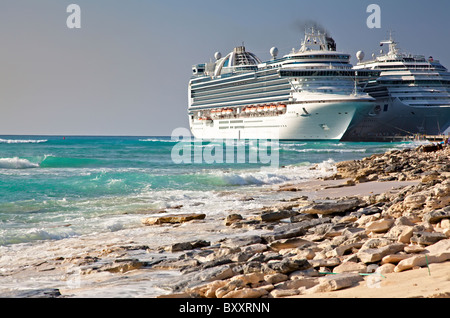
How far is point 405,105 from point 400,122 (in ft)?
8.93

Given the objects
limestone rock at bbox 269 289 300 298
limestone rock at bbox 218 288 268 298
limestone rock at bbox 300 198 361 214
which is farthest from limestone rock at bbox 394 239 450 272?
limestone rock at bbox 300 198 361 214

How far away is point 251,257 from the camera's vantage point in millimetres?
6617

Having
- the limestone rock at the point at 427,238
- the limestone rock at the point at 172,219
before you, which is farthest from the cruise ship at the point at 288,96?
the limestone rock at the point at 427,238

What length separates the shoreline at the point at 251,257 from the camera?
5293 mm

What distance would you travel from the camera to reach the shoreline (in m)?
5.29

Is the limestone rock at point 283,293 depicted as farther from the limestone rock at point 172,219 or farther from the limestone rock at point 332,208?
the limestone rock at point 172,219

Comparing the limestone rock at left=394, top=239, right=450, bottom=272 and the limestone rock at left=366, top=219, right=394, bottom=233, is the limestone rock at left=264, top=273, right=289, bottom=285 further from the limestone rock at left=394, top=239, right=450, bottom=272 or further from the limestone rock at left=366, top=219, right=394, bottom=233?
the limestone rock at left=366, top=219, right=394, bottom=233

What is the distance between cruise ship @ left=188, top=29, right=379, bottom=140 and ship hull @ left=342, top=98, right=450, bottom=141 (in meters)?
5.41

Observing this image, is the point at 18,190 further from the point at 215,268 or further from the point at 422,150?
the point at 422,150

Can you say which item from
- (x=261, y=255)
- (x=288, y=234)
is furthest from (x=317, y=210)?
(x=261, y=255)

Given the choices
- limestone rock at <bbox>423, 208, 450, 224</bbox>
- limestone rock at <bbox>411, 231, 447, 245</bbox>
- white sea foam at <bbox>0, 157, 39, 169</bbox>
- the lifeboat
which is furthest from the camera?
the lifeboat

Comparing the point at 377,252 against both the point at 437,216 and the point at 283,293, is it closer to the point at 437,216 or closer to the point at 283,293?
the point at 283,293

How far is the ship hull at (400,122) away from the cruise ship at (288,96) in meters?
5.41
